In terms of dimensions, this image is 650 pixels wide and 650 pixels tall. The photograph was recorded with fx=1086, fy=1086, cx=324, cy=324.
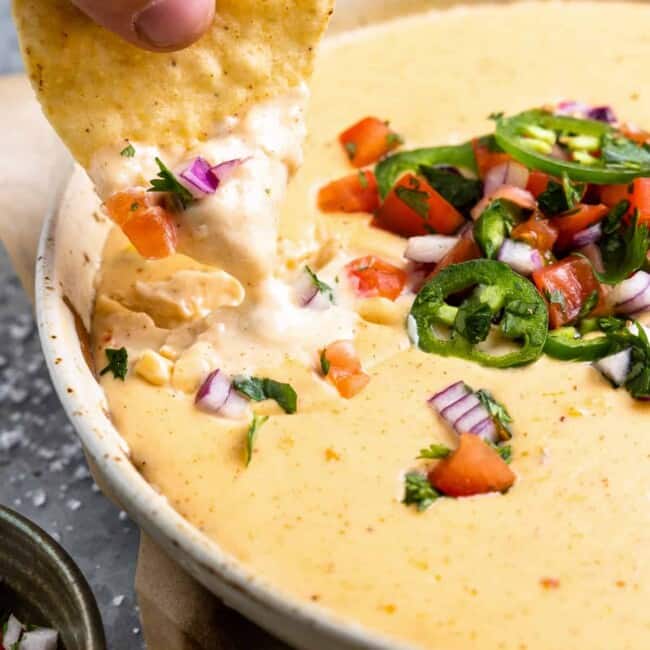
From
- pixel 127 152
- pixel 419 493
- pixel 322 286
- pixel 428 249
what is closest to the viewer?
pixel 419 493

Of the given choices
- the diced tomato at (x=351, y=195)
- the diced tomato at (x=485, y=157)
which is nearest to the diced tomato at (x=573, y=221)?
the diced tomato at (x=485, y=157)

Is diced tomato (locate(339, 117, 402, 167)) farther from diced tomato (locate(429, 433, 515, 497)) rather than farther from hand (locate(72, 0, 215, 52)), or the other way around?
diced tomato (locate(429, 433, 515, 497))

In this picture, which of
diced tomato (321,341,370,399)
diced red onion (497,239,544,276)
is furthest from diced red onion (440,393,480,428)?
diced red onion (497,239,544,276)

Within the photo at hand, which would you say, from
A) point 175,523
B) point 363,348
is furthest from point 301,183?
point 175,523

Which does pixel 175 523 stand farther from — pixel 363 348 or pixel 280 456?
pixel 363 348

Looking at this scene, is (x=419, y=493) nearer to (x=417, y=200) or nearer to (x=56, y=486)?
(x=417, y=200)

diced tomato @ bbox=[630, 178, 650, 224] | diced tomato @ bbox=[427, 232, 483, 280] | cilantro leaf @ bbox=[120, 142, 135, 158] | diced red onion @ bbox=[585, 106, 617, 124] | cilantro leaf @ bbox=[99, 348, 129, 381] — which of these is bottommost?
cilantro leaf @ bbox=[99, 348, 129, 381]

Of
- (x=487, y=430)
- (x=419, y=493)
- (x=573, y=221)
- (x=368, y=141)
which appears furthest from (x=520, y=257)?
(x=368, y=141)

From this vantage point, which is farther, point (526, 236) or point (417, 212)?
point (417, 212)
